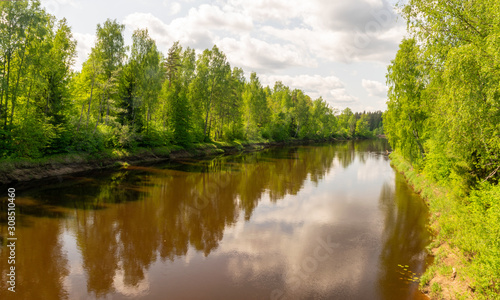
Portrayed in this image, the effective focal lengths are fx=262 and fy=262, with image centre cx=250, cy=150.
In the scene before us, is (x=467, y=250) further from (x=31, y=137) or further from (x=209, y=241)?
(x=31, y=137)

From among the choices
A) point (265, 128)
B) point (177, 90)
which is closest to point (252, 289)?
point (177, 90)

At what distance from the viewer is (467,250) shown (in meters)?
10.4

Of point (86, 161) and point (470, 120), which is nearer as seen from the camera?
point (470, 120)

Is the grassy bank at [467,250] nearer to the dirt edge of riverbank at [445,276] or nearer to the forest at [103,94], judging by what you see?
the dirt edge of riverbank at [445,276]

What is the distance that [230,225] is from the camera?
17484 mm

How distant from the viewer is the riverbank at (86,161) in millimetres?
23797

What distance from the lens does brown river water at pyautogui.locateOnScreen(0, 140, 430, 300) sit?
1059cm

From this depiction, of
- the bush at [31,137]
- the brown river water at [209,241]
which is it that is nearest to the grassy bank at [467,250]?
the brown river water at [209,241]

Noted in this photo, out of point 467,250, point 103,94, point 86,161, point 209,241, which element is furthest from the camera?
point 103,94

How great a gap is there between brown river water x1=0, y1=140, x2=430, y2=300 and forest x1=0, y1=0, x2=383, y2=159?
6.95 meters

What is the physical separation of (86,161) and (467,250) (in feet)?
117

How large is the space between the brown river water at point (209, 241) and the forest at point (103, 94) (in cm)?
695

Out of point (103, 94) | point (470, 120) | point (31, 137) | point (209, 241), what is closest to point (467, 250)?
point (470, 120)

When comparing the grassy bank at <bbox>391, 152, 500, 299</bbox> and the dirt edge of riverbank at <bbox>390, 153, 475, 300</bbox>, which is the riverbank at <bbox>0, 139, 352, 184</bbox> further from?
the grassy bank at <bbox>391, 152, 500, 299</bbox>
